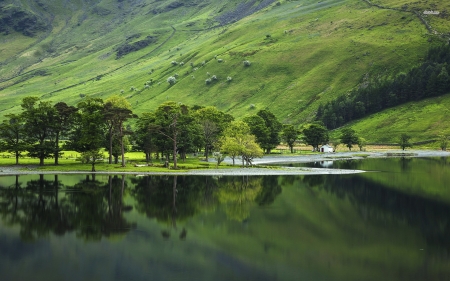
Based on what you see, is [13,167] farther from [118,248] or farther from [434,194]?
[434,194]

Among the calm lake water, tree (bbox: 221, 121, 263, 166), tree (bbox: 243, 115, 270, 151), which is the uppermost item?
tree (bbox: 243, 115, 270, 151)

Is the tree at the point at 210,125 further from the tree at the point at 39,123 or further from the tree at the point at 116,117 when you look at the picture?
the tree at the point at 39,123

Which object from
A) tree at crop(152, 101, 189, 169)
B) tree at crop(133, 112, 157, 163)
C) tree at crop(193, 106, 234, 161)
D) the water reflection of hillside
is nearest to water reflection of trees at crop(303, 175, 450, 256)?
the water reflection of hillside

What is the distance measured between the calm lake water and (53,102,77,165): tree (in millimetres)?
33962

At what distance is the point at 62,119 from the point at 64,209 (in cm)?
6485

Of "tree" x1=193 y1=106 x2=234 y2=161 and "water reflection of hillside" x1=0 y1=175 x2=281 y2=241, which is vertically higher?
"tree" x1=193 y1=106 x2=234 y2=161

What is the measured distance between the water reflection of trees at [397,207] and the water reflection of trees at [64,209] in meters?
30.8

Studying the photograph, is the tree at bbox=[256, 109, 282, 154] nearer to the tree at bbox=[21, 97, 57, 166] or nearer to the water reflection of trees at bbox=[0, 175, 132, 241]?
the tree at bbox=[21, 97, 57, 166]

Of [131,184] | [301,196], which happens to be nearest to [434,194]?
[301,196]

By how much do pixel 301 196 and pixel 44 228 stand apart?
38506 millimetres

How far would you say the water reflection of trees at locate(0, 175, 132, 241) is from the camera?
49.8 m

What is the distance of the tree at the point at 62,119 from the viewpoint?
381ft

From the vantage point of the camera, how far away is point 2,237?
153 ft

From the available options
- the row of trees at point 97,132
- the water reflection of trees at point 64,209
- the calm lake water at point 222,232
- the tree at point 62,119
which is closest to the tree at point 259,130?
the row of trees at point 97,132
